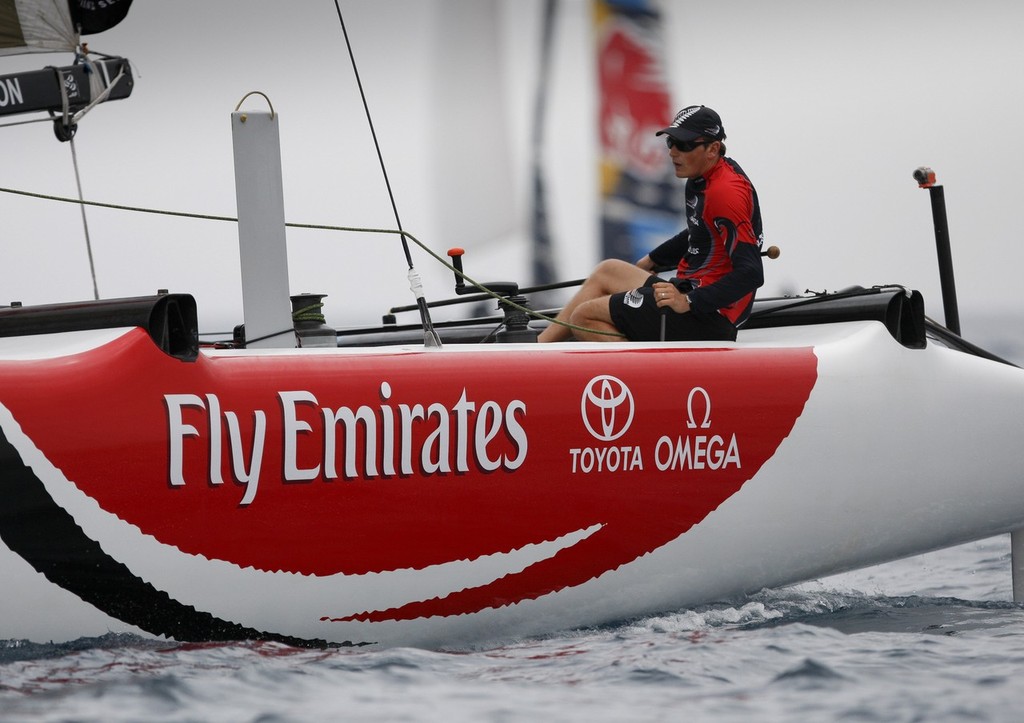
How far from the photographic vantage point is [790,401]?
3.95 m

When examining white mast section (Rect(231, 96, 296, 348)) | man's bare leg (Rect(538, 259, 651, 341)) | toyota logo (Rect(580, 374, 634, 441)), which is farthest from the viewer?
man's bare leg (Rect(538, 259, 651, 341))

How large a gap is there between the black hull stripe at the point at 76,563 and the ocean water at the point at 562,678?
0.05m

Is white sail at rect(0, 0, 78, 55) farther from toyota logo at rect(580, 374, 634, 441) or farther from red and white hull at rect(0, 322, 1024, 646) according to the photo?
toyota logo at rect(580, 374, 634, 441)

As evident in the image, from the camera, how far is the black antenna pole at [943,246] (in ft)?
16.1

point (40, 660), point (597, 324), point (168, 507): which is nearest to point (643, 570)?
point (597, 324)

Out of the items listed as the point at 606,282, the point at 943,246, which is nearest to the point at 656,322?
the point at 606,282

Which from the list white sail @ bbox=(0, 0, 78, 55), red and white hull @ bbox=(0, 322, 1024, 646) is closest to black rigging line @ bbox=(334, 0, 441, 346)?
red and white hull @ bbox=(0, 322, 1024, 646)

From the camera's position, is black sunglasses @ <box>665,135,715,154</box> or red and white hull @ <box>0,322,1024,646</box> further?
black sunglasses @ <box>665,135,715,154</box>

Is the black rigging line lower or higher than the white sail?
lower

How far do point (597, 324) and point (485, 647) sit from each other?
3.55 feet

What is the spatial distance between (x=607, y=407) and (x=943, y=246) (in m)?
1.97

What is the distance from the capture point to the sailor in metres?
4.00

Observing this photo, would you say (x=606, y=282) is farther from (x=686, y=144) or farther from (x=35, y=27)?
(x=35, y=27)

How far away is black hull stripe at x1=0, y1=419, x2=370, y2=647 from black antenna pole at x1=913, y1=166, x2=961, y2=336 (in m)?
2.95
